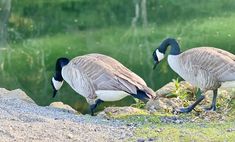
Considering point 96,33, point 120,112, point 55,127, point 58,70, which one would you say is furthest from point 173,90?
point 96,33

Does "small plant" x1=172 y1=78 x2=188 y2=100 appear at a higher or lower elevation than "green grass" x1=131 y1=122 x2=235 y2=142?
lower

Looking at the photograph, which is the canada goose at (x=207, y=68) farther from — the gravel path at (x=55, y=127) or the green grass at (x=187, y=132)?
the gravel path at (x=55, y=127)

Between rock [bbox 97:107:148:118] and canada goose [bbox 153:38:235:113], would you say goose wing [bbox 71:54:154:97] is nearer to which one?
rock [bbox 97:107:148:118]

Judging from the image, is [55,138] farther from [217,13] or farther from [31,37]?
[217,13]

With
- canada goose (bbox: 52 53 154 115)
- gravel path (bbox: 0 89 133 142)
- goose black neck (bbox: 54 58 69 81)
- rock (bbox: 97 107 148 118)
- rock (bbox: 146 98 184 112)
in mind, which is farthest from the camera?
goose black neck (bbox: 54 58 69 81)

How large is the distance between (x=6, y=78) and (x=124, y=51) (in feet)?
14.7

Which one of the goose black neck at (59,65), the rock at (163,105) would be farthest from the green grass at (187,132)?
the goose black neck at (59,65)

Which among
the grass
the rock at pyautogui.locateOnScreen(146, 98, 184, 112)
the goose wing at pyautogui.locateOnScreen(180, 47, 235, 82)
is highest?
the goose wing at pyautogui.locateOnScreen(180, 47, 235, 82)

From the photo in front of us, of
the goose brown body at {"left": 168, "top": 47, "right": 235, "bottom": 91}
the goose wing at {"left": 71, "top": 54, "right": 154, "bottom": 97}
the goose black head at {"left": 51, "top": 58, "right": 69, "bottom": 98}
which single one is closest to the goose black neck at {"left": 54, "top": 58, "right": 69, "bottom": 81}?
the goose black head at {"left": 51, "top": 58, "right": 69, "bottom": 98}

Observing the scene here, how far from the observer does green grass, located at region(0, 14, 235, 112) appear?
17547 mm

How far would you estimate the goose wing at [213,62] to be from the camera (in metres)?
9.04

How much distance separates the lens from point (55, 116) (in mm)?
8922

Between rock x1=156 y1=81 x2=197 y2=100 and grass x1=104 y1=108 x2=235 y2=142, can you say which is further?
rock x1=156 y1=81 x2=197 y2=100

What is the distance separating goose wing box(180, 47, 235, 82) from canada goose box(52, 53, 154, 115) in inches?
33.0
